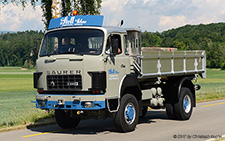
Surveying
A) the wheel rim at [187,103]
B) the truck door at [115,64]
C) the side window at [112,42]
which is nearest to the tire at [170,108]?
the wheel rim at [187,103]

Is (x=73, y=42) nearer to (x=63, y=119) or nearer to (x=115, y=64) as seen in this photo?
(x=115, y=64)

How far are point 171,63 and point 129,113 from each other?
9.16 feet

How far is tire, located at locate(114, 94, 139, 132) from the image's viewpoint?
10016 millimetres

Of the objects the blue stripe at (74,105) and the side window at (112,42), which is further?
the side window at (112,42)

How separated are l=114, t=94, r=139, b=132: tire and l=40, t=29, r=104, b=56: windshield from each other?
1.52 m

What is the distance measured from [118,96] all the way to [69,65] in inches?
57.1

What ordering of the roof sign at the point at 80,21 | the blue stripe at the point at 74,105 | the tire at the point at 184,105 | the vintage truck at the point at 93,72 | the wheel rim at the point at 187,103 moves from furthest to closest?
the wheel rim at the point at 187,103 < the tire at the point at 184,105 < the roof sign at the point at 80,21 < the vintage truck at the point at 93,72 < the blue stripe at the point at 74,105

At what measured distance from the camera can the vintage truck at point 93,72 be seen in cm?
952

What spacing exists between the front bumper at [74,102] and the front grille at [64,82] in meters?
0.22

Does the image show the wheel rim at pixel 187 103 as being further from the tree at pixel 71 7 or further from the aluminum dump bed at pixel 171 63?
the tree at pixel 71 7

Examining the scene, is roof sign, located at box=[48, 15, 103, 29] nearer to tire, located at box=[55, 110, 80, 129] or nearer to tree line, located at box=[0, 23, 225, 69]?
tire, located at box=[55, 110, 80, 129]

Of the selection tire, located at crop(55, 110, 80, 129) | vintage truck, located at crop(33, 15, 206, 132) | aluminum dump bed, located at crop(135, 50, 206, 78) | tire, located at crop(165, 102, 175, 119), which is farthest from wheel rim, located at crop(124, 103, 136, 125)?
tire, located at crop(165, 102, 175, 119)

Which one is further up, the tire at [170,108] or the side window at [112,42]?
the side window at [112,42]

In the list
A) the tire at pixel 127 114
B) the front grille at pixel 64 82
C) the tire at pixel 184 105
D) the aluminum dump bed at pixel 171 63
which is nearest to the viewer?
the front grille at pixel 64 82
